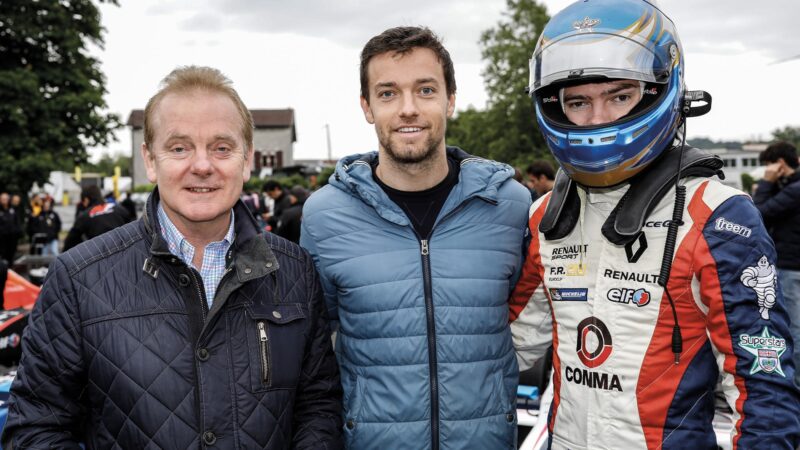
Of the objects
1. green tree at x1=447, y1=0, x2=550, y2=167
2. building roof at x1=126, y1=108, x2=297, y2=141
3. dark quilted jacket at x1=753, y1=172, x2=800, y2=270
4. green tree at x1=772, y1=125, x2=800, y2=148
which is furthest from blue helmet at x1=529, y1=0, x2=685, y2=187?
green tree at x1=772, y1=125, x2=800, y2=148

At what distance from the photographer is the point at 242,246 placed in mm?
1938

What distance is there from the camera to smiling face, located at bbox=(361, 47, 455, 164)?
241 cm

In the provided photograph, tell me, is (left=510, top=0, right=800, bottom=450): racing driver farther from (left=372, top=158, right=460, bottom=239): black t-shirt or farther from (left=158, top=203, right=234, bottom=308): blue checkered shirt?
(left=158, top=203, right=234, bottom=308): blue checkered shirt

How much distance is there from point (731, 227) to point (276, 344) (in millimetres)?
1266

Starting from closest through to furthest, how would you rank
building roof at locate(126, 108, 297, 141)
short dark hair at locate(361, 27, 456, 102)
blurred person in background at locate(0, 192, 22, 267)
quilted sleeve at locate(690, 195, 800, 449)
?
1. quilted sleeve at locate(690, 195, 800, 449)
2. short dark hair at locate(361, 27, 456, 102)
3. blurred person in background at locate(0, 192, 22, 267)
4. building roof at locate(126, 108, 297, 141)

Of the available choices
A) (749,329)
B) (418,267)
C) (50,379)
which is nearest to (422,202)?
(418,267)

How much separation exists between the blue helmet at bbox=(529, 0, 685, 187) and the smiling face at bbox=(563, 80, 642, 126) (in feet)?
0.08

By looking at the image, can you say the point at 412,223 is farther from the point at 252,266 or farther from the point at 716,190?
the point at 716,190

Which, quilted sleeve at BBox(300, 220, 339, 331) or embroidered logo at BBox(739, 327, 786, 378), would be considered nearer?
embroidered logo at BBox(739, 327, 786, 378)

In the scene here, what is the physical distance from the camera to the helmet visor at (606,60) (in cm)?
194

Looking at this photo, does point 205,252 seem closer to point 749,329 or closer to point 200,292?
point 200,292

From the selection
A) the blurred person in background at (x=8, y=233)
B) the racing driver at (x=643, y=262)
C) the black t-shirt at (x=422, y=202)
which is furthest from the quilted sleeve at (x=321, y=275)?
the blurred person in background at (x=8, y=233)

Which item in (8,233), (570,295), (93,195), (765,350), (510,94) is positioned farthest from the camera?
(510,94)

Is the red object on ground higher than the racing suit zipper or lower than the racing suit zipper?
lower
